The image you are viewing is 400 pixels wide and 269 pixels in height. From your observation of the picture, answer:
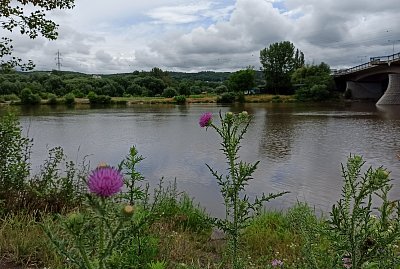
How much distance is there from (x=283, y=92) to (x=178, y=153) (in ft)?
205

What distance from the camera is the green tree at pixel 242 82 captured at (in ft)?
256

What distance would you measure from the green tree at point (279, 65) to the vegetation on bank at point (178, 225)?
239 ft

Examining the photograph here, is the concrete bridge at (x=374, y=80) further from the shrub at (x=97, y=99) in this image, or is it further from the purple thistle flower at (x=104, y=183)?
the purple thistle flower at (x=104, y=183)

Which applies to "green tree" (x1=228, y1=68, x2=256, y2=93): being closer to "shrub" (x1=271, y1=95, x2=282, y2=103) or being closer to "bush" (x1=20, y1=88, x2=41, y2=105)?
"shrub" (x1=271, y1=95, x2=282, y2=103)

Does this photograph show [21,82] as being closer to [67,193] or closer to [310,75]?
[310,75]

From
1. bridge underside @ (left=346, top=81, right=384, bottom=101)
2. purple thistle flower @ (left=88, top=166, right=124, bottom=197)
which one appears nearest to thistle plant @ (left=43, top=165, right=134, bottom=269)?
purple thistle flower @ (left=88, top=166, right=124, bottom=197)

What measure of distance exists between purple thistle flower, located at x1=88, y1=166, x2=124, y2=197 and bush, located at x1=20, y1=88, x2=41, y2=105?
210 feet

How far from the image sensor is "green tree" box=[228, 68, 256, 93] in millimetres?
77938

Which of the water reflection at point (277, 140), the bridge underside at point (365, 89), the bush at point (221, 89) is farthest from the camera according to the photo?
the bush at point (221, 89)

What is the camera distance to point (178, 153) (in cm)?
1825

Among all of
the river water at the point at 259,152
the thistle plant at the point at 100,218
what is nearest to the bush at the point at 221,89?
the river water at the point at 259,152

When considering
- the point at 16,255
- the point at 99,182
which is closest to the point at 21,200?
the point at 16,255

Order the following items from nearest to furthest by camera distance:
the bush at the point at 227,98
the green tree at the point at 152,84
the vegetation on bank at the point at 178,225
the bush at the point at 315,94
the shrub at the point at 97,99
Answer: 1. the vegetation on bank at the point at 178,225
2. the bush at the point at 227,98
3. the bush at the point at 315,94
4. the shrub at the point at 97,99
5. the green tree at the point at 152,84

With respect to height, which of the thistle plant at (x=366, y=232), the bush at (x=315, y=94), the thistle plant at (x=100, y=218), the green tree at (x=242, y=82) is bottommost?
the bush at (x=315, y=94)
